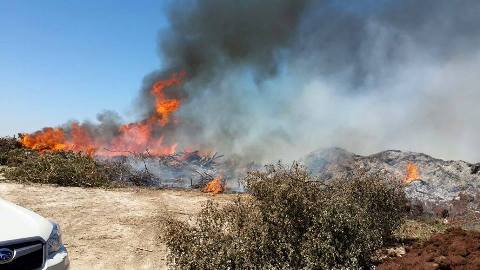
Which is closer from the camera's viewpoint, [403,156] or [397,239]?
[397,239]

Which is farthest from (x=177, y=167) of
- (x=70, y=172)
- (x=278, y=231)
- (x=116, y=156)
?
(x=278, y=231)

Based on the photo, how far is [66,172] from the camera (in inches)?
643

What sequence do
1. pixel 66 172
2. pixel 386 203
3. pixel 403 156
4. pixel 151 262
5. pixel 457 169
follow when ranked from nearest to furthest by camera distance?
pixel 151 262 → pixel 386 203 → pixel 66 172 → pixel 457 169 → pixel 403 156

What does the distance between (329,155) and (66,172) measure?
1769 centimetres

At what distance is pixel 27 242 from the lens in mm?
5168

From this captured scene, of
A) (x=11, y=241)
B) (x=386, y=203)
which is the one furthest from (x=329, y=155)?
(x=11, y=241)

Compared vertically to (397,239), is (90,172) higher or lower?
higher

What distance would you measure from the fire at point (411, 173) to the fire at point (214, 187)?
1091 centimetres

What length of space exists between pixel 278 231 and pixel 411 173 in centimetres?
2011

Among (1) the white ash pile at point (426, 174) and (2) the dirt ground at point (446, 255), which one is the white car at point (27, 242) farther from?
(1) the white ash pile at point (426, 174)

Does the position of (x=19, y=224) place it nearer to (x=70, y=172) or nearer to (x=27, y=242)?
(x=27, y=242)

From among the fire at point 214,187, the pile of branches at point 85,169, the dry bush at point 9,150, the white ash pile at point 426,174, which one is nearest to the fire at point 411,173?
the white ash pile at point 426,174

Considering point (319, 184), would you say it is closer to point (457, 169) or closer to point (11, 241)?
point (11, 241)

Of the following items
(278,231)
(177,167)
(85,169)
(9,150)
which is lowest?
(278,231)
